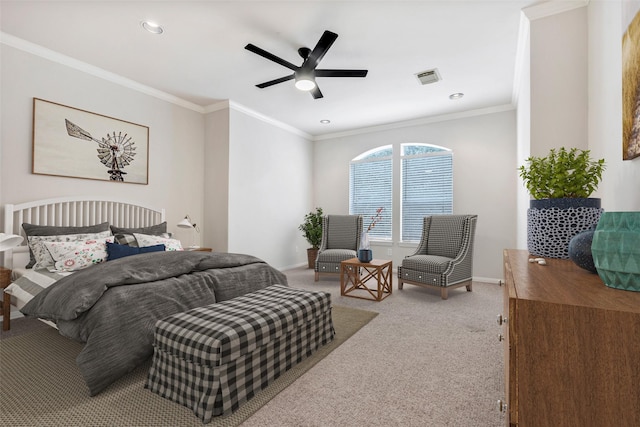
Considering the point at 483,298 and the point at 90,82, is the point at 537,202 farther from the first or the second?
the point at 90,82

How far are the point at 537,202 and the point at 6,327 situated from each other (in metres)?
4.17

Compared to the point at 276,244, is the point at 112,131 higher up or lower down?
higher up

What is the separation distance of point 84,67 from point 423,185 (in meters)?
5.10

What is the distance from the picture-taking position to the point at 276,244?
546 cm

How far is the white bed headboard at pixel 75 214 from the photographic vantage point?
290 cm

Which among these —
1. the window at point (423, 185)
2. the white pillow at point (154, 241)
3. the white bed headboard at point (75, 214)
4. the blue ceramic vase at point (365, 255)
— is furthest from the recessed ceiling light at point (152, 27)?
the window at point (423, 185)

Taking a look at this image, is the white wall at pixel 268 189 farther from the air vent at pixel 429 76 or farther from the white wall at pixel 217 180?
the air vent at pixel 429 76

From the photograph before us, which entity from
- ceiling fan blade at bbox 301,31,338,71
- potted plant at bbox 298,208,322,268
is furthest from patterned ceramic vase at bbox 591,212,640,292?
potted plant at bbox 298,208,322,268

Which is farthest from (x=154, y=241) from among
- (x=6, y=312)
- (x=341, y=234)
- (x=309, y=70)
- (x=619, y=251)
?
(x=619, y=251)

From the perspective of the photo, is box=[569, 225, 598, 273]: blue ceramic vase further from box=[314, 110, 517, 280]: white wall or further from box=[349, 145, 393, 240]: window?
box=[349, 145, 393, 240]: window

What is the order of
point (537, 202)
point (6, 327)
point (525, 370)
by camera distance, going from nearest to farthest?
1. point (525, 370)
2. point (537, 202)
3. point (6, 327)

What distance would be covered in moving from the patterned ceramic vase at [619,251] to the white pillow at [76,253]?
363 cm

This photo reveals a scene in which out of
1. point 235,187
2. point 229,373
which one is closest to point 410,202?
point 235,187

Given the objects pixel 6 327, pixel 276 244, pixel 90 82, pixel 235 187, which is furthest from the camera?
pixel 276 244
